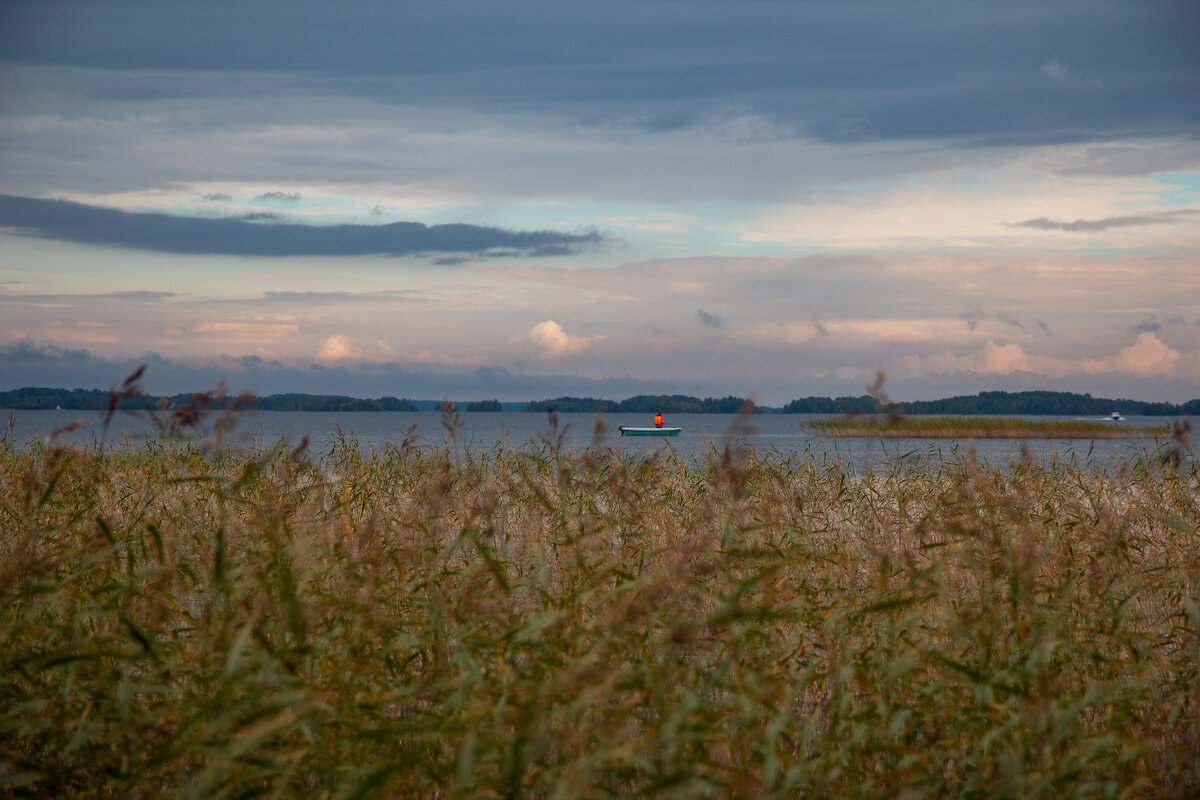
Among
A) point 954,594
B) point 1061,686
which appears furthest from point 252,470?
point 954,594

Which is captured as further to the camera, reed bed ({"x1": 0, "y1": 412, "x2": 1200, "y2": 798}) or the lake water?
the lake water

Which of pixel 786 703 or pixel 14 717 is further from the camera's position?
pixel 14 717

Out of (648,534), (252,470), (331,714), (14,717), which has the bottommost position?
(14,717)

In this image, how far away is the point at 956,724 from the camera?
3393 mm

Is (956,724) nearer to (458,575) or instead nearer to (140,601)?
(458,575)

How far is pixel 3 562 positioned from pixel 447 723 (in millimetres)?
3272

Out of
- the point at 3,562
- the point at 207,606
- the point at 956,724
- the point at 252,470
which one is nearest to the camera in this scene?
the point at 956,724

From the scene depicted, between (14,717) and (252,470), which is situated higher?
(252,470)

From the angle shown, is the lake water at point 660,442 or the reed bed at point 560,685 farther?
the lake water at point 660,442

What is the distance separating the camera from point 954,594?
576 cm

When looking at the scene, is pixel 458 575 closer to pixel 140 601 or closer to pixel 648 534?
pixel 648 534

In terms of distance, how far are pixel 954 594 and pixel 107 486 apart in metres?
7.79

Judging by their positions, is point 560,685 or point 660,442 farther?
point 660,442

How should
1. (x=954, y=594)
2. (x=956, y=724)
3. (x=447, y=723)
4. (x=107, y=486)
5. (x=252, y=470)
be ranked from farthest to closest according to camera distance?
(x=107, y=486), (x=954, y=594), (x=252, y=470), (x=956, y=724), (x=447, y=723)
